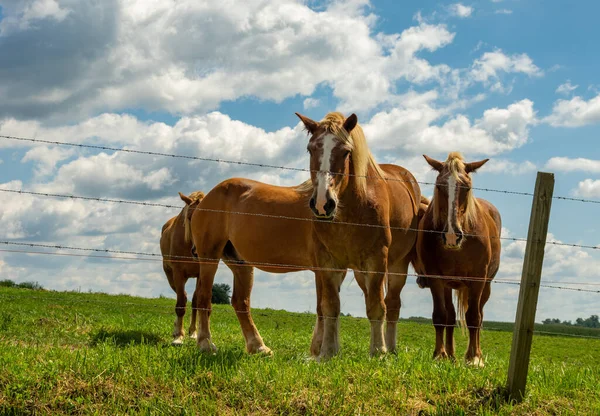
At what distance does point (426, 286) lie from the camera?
29.9 ft

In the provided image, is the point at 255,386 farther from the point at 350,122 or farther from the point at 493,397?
the point at 350,122

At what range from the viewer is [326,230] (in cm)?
724

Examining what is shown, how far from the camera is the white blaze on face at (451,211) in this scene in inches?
293

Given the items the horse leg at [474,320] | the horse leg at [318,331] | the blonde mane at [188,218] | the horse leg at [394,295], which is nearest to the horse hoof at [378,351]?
the horse leg at [318,331]

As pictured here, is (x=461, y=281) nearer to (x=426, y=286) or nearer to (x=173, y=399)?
(x=426, y=286)

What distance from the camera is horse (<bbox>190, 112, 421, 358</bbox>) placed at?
696 cm

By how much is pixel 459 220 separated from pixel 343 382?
2844 millimetres

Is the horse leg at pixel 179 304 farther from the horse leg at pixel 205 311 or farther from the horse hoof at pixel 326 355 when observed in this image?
the horse hoof at pixel 326 355

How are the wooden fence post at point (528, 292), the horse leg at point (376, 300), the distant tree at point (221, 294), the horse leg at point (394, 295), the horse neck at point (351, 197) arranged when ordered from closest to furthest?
the wooden fence post at point (528, 292) → the horse leg at point (376, 300) → the horse neck at point (351, 197) → the horse leg at point (394, 295) → the distant tree at point (221, 294)

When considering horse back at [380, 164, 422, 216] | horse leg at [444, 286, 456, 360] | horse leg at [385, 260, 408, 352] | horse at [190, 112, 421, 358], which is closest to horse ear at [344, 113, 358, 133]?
horse at [190, 112, 421, 358]

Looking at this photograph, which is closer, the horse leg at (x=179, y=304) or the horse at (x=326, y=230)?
the horse at (x=326, y=230)

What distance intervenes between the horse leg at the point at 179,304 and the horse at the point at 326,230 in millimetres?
2418

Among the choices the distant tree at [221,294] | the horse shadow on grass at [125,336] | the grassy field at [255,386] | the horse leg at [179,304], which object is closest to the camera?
the grassy field at [255,386]

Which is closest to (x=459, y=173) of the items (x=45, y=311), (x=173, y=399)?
(x=173, y=399)
